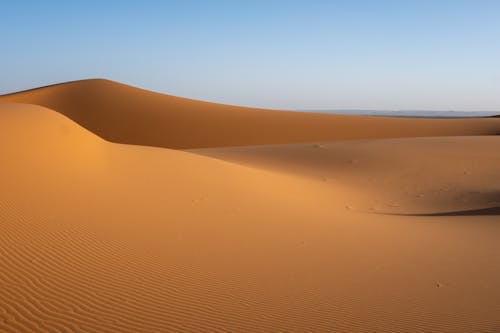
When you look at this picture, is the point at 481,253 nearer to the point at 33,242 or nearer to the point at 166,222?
the point at 166,222

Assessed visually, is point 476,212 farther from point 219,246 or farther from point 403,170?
point 219,246

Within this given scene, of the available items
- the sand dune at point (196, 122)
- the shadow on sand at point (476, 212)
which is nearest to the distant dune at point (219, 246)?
the shadow on sand at point (476, 212)

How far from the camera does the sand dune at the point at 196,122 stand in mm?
38188

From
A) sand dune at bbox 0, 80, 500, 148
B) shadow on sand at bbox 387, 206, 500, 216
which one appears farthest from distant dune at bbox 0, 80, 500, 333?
sand dune at bbox 0, 80, 500, 148

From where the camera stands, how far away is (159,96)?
5194 cm

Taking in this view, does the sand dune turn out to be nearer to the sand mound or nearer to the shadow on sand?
the sand mound

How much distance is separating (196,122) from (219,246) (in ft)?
116

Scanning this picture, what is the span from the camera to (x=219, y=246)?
6918mm

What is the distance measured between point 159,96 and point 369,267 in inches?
1881

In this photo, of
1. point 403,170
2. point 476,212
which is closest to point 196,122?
point 403,170

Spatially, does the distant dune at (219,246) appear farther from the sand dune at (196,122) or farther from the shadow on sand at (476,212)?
the sand dune at (196,122)

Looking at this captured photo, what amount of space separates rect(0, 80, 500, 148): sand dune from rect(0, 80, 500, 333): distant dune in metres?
22.7

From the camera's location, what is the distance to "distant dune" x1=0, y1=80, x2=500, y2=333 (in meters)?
4.70

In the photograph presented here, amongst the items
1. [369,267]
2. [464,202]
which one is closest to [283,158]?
[464,202]
